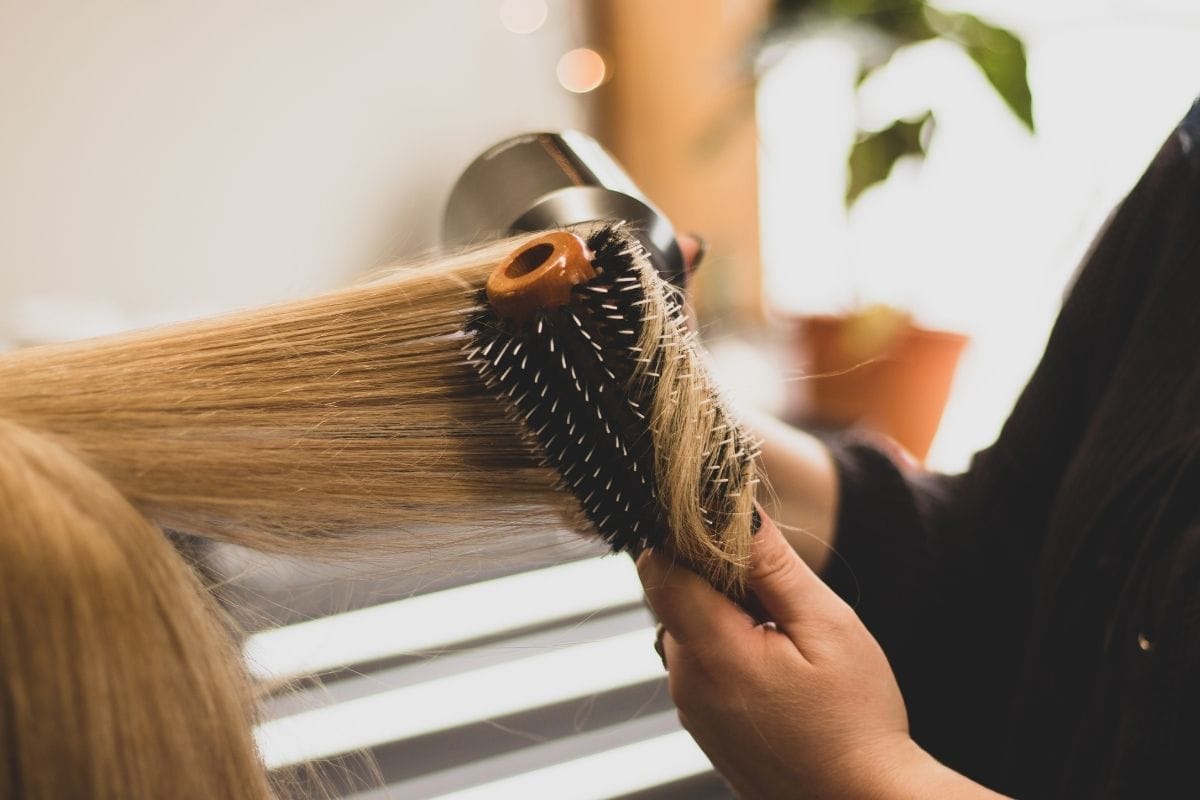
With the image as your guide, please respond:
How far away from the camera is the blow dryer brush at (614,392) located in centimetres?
45

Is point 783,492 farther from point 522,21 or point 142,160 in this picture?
point 522,21

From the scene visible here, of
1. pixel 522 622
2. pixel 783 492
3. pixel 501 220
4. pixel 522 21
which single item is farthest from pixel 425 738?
pixel 522 21

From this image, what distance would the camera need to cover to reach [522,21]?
197 centimetres

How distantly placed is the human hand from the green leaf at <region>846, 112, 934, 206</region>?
3.65 ft

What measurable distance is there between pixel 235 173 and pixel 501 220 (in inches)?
48.4

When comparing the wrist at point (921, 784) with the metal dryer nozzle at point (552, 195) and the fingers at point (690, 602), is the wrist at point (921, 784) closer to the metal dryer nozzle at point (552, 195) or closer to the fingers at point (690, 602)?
the fingers at point (690, 602)

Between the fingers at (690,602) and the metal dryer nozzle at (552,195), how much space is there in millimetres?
194

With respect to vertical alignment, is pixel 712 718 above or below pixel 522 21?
below

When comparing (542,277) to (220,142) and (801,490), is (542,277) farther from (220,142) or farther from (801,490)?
(220,142)

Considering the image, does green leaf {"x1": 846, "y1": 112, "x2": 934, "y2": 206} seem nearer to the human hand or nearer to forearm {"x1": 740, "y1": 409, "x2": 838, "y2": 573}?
forearm {"x1": 740, "y1": 409, "x2": 838, "y2": 573}

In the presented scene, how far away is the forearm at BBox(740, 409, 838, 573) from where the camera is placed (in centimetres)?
76

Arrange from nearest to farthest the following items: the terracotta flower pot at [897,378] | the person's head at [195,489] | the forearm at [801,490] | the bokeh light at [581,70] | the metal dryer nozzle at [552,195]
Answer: the person's head at [195,489] < the metal dryer nozzle at [552,195] < the forearm at [801,490] < the terracotta flower pot at [897,378] < the bokeh light at [581,70]

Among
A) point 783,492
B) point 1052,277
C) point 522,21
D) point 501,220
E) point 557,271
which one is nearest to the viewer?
point 557,271

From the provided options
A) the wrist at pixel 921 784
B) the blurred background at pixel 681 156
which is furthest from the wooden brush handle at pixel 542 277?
the blurred background at pixel 681 156
